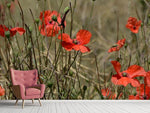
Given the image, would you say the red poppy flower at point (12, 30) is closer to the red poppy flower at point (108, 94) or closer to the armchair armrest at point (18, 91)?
the armchair armrest at point (18, 91)

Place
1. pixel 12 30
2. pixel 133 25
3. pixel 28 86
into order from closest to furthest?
pixel 12 30, pixel 133 25, pixel 28 86

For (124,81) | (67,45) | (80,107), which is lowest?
(80,107)

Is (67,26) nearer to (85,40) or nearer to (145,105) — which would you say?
(85,40)

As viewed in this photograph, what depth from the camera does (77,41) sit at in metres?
1.28

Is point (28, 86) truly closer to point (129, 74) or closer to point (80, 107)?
point (80, 107)

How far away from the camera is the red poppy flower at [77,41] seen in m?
1.22

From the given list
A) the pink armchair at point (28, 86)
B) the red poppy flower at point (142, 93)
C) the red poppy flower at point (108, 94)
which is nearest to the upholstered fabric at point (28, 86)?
the pink armchair at point (28, 86)

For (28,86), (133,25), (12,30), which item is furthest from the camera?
(28,86)

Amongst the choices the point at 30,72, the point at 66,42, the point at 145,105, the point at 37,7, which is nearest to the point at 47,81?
the point at 30,72

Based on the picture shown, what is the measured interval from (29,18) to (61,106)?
42 cm

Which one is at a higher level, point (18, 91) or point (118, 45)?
point (118, 45)

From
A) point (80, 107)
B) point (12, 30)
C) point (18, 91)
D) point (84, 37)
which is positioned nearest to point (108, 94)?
point (80, 107)

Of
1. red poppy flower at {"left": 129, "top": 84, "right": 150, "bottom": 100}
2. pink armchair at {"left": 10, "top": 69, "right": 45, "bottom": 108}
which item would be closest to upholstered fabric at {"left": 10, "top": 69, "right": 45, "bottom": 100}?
pink armchair at {"left": 10, "top": 69, "right": 45, "bottom": 108}

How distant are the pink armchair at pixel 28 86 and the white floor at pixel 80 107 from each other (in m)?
0.06
